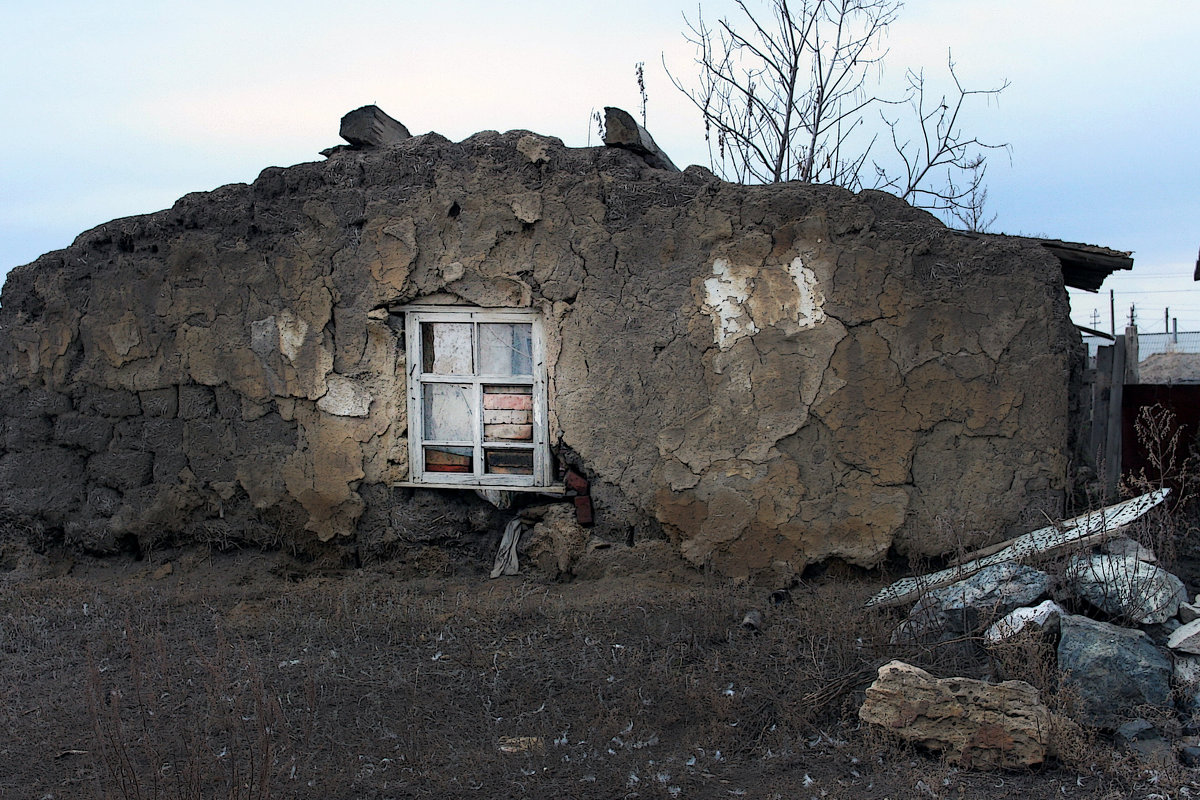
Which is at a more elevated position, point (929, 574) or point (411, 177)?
point (411, 177)

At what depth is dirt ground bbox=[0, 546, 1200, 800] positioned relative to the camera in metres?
3.30

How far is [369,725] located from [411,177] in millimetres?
3212

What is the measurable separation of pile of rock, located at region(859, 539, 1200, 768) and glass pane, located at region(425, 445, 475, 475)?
8.59 ft

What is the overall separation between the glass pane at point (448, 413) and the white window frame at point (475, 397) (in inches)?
1.2

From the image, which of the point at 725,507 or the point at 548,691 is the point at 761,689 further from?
the point at 725,507

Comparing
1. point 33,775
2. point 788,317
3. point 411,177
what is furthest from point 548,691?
point 411,177

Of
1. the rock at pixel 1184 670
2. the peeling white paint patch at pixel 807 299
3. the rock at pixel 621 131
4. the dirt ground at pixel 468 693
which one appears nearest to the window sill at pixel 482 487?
the dirt ground at pixel 468 693

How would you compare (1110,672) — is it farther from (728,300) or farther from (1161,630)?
(728,300)

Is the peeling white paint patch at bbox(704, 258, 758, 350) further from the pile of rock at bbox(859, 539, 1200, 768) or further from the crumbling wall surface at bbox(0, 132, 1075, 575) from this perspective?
the pile of rock at bbox(859, 539, 1200, 768)

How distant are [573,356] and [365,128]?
1.94 metres

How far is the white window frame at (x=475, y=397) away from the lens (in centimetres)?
555

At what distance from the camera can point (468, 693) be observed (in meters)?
4.05

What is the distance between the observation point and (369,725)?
3770mm

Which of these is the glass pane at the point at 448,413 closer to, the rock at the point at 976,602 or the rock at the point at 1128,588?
the rock at the point at 976,602
